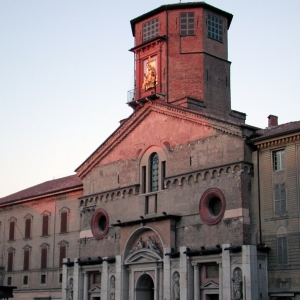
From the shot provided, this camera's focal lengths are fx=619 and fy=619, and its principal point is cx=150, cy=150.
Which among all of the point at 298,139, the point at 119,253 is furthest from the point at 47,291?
the point at 298,139

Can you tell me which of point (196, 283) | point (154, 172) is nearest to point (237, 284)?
point (196, 283)

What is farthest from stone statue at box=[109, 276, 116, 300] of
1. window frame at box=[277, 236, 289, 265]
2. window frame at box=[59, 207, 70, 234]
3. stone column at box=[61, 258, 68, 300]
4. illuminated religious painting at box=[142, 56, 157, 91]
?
illuminated religious painting at box=[142, 56, 157, 91]

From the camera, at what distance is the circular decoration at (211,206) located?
3403 centimetres

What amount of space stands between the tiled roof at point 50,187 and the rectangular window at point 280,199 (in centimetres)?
1763

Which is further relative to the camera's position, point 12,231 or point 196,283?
point 12,231

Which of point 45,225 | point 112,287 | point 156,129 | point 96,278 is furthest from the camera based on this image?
point 45,225

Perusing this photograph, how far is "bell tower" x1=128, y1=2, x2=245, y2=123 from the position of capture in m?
42.3

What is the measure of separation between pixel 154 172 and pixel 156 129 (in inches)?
107

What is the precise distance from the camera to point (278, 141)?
105 feet

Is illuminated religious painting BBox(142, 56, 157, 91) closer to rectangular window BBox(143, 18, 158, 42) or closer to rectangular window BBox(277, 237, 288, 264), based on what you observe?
rectangular window BBox(143, 18, 158, 42)

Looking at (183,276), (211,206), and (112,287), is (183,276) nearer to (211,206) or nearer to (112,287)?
(211,206)

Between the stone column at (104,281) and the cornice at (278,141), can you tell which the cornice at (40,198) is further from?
the cornice at (278,141)

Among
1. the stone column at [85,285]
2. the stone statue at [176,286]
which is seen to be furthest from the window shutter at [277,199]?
the stone column at [85,285]

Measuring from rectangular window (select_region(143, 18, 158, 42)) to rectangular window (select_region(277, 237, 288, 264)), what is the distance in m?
19.4
